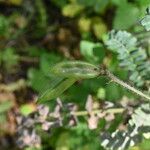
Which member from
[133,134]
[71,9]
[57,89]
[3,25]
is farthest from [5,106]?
[57,89]

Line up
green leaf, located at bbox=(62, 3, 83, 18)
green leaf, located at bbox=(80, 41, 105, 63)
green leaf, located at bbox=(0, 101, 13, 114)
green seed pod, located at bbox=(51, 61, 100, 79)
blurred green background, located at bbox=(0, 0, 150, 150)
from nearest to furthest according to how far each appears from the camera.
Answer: green seed pod, located at bbox=(51, 61, 100, 79), green leaf, located at bbox=(80, 41, 105, 63), blurred green background, located at bbox=(0, 0, 150, 150), green leaf, located at bbox=(0, 101, 13, 114), green leaf, located at bbox=(62, 3, 83, 18)

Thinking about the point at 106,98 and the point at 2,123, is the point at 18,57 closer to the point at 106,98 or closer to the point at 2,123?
the point at 2,123

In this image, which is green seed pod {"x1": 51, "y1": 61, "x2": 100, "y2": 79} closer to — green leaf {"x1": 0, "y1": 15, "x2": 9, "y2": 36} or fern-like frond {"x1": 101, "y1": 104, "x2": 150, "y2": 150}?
fern-like frond {"x1": 101, "y1": 104, "x2": 150, "y2": 150}

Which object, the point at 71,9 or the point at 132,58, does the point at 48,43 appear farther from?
the point at 132,58

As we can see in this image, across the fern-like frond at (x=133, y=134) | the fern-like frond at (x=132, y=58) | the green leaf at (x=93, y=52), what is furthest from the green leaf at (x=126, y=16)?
the fern-like frond at (x=133, y=134)

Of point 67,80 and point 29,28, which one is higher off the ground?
point 67,80

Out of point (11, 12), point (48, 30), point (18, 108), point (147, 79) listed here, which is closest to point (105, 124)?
point (147, 79)

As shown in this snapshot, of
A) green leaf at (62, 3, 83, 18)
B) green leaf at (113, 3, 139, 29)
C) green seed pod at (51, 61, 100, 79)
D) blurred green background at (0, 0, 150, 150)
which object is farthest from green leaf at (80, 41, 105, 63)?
green seed pod at (51, 61, 100, 79)
